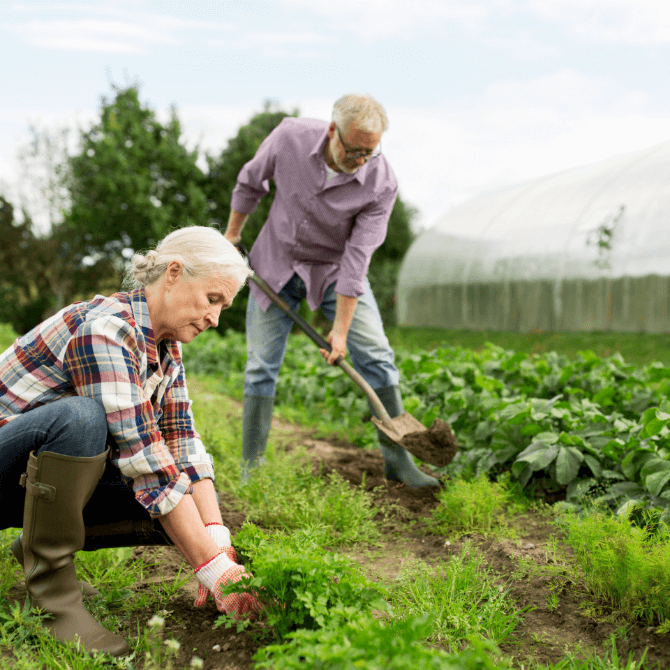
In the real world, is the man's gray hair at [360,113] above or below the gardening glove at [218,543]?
above

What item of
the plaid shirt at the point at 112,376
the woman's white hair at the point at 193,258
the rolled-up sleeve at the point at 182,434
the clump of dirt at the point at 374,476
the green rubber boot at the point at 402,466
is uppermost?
the woman's white hair at the point at 193,258

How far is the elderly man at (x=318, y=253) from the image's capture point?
3078 mm

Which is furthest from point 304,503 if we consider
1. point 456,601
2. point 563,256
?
point 563,256

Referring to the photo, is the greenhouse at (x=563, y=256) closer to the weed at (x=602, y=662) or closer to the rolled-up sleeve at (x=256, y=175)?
the rolled-up sleeve at (x=256, y=175)

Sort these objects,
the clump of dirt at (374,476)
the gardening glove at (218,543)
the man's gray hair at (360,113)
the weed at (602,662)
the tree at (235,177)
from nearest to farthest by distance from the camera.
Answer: the weed at (602,662), the gardening glove at (218,543), the man's gray hair at (360,113), the clump of dirt at (374,476), the tree at (235,177)

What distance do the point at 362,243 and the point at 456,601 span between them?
1730 millimetres

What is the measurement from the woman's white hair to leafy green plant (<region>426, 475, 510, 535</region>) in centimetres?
138

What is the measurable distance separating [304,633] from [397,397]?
2.06 meters

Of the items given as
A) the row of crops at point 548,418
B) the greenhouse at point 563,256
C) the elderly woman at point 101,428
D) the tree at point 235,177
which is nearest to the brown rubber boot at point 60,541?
the elderly woman at point 101,428

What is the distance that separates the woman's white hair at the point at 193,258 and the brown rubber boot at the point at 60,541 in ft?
1.72

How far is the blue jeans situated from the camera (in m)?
3.24

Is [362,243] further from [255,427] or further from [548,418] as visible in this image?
[548,418]

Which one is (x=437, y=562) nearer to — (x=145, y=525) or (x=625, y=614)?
(x=625, y=614)

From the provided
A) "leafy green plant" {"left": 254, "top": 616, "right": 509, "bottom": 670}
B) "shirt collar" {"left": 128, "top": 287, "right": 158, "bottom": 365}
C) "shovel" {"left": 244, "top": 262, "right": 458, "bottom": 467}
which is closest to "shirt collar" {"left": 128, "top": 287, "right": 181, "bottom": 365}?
"shirt collar" {"left": 128, "top": 287, "right": 158, "bottom": 365}
